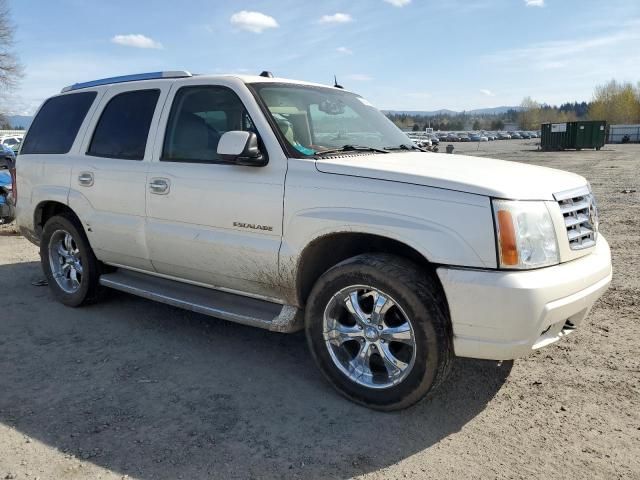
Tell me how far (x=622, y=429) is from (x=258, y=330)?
2.77 metres

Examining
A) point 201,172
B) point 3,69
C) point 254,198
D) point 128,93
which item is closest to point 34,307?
point 128,93

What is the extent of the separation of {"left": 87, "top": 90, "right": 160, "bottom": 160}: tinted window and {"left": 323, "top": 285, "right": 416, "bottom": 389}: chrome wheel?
217 cm

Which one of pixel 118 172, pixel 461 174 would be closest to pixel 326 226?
pixel 461 174

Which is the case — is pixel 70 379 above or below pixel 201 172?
below

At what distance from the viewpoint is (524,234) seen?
9.43 ft

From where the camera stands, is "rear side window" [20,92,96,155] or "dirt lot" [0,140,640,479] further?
"rear side window" [20,92,96,155]

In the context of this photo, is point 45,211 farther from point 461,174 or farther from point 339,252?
point 461,174

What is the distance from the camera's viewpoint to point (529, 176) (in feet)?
11.0

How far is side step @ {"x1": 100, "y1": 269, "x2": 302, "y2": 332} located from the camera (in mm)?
3666

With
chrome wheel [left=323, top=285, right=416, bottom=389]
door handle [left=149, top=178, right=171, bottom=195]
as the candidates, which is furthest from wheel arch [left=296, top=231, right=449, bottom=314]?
door handle [left=149, top=178, right=171, bottom=195]

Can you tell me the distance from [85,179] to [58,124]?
913 mm

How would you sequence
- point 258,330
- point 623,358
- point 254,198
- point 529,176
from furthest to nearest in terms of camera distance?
point 258,330
point 623,358
point 254,198
point 529,176

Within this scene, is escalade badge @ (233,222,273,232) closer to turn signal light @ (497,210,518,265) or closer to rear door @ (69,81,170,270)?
rear door @ (69,81,170,270)

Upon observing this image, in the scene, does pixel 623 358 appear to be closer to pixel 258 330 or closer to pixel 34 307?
pixel 258 330
